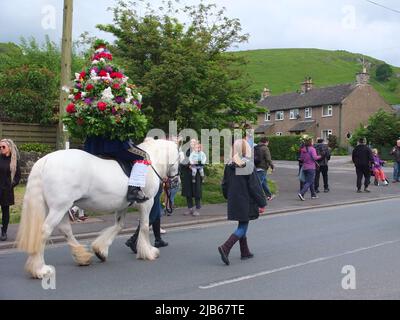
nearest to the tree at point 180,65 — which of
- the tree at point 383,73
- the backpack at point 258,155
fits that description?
the backpack at point 258,155

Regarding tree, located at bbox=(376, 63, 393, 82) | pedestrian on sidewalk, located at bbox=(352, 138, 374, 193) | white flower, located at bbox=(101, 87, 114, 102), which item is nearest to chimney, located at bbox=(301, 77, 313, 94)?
pedestrian on sidewalk, located at bbox=(352, 138, 374, 193)

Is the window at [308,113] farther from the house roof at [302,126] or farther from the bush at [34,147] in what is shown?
the bush at [34,147]

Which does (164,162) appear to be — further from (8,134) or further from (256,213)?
(8,134)

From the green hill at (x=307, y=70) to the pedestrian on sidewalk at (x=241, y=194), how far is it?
102 meters

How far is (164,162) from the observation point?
9352 millimetres

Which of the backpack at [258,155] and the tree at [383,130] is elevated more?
the tree at [383,130]

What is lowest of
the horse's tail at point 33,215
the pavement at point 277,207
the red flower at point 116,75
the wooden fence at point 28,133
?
the pavement at point 277,207

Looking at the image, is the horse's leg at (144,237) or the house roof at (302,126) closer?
the horse's leg at (144,237)

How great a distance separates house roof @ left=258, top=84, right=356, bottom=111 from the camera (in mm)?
65312

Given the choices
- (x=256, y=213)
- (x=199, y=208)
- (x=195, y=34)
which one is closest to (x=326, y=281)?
(x=256, y=213)

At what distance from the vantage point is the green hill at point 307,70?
11700 centimetres

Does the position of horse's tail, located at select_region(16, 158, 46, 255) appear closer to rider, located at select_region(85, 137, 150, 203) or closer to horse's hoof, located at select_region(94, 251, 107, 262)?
rider, located at select_region(85, 137, 150, 203)

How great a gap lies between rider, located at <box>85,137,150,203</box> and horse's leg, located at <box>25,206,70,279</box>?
1158 millimetres
